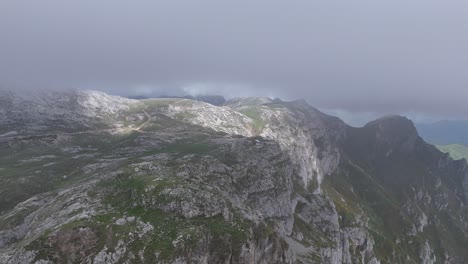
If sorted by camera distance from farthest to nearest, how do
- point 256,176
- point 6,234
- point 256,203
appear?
point 256,176 < point 256,203 < point 6,234

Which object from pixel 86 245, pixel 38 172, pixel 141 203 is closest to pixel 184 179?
pixel 141 203

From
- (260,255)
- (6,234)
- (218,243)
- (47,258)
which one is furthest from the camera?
(6,234)

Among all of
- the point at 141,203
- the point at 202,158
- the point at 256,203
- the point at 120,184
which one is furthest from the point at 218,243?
the point at 256,203

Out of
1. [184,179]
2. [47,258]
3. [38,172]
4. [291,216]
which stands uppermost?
[184,179]

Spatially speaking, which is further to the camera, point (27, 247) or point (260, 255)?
point (260, 255)

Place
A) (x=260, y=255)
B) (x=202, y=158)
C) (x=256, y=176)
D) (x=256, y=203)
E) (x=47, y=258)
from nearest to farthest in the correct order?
(x=47, y=258)
(x=260, y=255)
(x=202, y=158)
(x=256, y=203)
(x=256, y=176)

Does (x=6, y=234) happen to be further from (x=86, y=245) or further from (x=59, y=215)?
(x=86, y=245)

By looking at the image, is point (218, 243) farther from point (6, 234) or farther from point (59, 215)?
point (6, 234)

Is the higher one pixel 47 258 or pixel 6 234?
pixel 47 258

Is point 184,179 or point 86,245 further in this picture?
point 184,179
